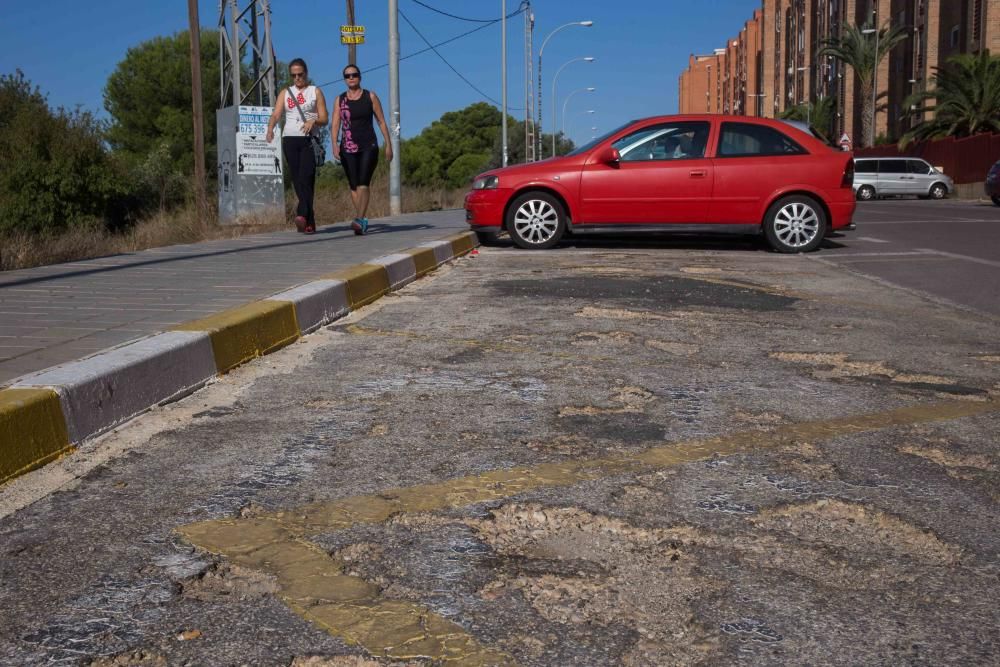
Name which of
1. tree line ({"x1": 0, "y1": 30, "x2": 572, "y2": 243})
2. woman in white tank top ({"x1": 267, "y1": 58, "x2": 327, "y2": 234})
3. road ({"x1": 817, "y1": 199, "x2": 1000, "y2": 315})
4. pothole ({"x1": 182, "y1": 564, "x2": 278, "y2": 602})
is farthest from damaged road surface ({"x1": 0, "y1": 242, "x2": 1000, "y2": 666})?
tree line ({"x1": 0, "y1": 30, "x2": 572, "y2": 243})

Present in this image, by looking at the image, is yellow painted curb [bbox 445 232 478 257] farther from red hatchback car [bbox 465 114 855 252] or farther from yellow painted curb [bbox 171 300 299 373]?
yellow painted curb [bbox 171 300 299 373]

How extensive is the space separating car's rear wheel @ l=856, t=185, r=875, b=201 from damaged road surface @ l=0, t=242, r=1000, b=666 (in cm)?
3488

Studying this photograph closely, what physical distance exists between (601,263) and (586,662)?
7993 mm

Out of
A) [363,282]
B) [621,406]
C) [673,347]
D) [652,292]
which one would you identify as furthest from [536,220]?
[621,406]

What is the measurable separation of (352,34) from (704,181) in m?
11.6

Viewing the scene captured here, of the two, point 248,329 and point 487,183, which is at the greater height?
point 487,183

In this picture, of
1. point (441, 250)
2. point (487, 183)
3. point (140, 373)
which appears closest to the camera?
point (140, 373)

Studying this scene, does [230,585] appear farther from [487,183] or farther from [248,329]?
[487,183]

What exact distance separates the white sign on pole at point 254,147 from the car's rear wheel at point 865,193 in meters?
26.9

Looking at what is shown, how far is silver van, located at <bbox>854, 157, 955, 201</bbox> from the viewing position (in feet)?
125

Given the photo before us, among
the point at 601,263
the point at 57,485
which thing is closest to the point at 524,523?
the point at 57,485

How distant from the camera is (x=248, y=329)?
199 inches

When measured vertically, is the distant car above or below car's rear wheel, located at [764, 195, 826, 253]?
above

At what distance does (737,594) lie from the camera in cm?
231
